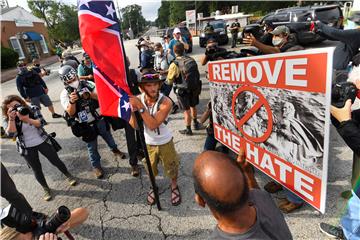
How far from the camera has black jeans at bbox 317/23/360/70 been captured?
4012mm

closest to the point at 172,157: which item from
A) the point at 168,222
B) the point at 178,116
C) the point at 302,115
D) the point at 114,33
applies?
the point at 168,222

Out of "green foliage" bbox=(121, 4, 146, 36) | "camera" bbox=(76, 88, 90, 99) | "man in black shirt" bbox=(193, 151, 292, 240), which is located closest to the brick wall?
"camera" bbox=(76, 88, 90, 99)

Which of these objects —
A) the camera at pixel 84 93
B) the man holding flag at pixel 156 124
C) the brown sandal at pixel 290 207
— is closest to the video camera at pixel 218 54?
the man holding flag at pixel 156 124

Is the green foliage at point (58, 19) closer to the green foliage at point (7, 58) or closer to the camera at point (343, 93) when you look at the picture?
the green foliage at point (7, 58)

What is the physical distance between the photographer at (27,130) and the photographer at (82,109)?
1.45 ft

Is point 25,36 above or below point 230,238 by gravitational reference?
above

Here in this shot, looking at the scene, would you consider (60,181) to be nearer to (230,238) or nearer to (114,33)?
(114,33)

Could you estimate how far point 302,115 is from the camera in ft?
5.35

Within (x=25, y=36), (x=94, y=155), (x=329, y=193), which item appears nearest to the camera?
(x=329, y=193)

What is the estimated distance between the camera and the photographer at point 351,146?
1.76 m

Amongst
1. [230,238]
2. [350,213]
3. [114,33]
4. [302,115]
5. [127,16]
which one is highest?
[127,16]

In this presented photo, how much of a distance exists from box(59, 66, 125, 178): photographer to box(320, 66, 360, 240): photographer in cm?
319

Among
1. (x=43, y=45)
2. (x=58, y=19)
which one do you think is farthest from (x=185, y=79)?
(x=58, y=19)

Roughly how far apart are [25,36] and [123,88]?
107 feet
